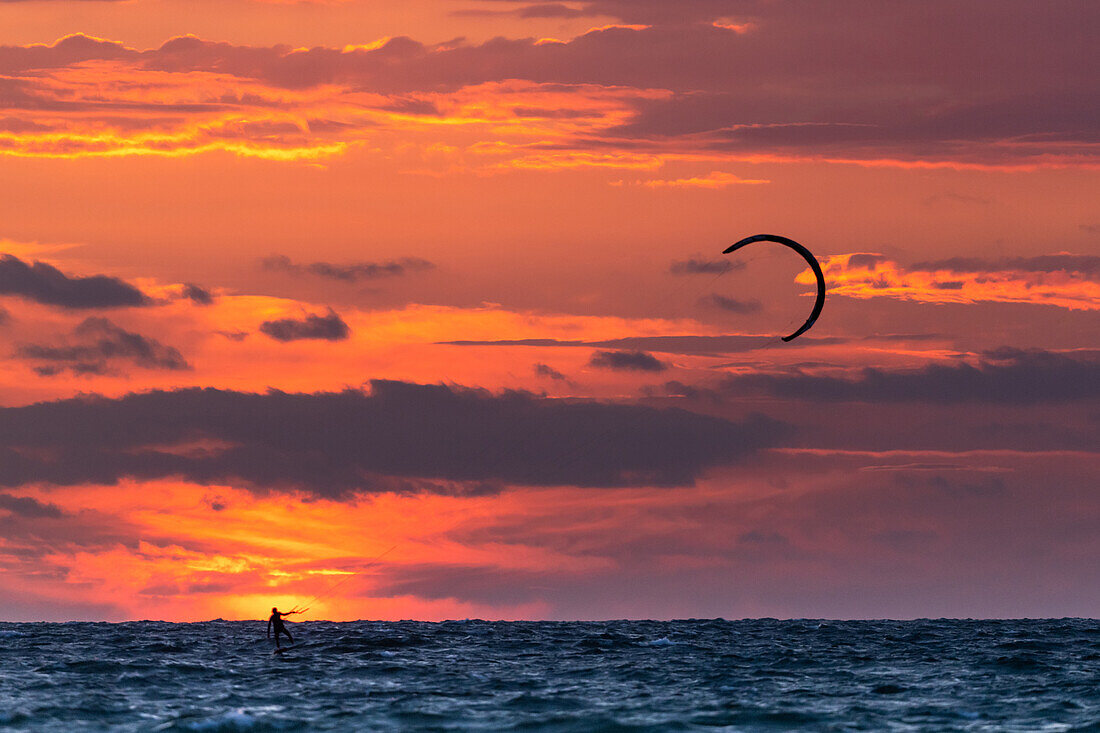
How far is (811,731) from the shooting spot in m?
43.7

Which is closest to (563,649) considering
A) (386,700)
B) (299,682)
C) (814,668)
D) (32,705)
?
(814,668)

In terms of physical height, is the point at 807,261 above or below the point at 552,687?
above

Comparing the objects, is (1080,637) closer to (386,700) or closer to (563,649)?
(563,649)

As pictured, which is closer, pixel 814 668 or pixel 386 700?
pixel 386 700

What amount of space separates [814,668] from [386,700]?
24052 mm

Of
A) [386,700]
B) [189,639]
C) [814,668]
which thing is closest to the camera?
[386,700]

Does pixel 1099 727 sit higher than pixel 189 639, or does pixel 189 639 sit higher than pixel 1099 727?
pixel 189 639

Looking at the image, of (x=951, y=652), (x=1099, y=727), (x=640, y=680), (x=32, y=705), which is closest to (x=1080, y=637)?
(x=951, y=652)

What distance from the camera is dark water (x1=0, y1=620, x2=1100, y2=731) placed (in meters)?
45.6

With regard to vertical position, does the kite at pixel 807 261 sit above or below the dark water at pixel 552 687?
above

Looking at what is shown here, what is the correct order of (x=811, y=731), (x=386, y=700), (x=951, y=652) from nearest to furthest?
(x=811, y=731) → (x=386, y=700) → (x=951, y=652)

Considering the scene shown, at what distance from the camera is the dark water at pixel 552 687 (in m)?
45.6

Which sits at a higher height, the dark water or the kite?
the kite

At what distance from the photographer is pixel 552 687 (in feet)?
182
